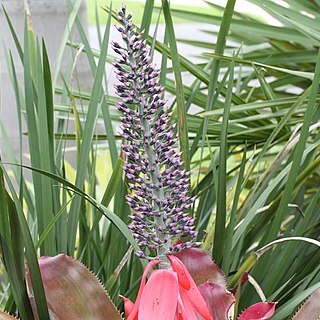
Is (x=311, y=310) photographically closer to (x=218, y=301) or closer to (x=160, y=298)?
(x=218, y=301)

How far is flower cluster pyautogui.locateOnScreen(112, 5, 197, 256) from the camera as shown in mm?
782

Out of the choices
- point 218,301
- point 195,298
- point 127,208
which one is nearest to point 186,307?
point 195,298

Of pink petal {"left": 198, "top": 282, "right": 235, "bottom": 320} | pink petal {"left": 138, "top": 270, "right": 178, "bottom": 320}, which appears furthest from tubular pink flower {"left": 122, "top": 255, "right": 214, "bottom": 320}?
pink petal {"left": 198, "top": 282, "right": 235, "bottom": 320}

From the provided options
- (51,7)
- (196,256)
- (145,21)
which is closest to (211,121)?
(145,21)

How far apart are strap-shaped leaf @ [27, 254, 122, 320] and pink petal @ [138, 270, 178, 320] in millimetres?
155

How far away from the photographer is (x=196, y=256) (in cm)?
89

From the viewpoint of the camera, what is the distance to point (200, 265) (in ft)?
2.92

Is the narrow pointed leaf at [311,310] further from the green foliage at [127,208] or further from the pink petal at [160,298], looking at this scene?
the pink petal at [160,298]

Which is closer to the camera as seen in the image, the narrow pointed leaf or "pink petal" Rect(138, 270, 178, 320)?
"pink petal" Rect(138, 270, 178, 320)

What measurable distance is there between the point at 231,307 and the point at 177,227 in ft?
0.38

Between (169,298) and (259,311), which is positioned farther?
(259,311)

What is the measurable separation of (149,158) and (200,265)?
175mm

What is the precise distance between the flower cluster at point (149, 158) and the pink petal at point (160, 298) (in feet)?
0.29

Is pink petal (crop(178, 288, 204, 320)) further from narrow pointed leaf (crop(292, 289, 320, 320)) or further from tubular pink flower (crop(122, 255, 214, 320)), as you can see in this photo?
narrow pointed leaf (crop(292, 289, 320, 320))
